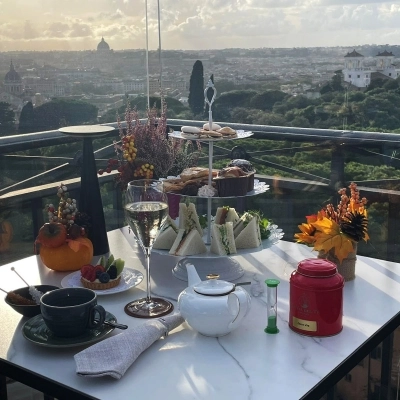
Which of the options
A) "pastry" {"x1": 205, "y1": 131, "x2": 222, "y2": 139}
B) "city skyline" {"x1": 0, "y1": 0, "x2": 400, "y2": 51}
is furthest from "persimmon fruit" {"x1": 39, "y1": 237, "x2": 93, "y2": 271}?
"city skyline" {"x1": 0, "y1": 0, "x2": 400, "y2": 51}

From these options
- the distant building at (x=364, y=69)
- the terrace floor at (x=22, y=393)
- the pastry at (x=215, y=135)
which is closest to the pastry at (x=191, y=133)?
the pastry at (x=215, y=135)

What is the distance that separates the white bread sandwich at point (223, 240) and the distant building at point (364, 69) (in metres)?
2.01

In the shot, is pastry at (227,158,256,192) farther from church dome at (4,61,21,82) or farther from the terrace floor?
church dome at (4,61,21,82)

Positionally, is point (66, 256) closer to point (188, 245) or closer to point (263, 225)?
point (188, 245)

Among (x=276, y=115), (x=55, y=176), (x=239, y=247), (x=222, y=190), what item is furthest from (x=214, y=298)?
(x=276, y=115)

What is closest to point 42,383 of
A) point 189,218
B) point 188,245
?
point 188,245

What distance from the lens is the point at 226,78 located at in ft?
11.5

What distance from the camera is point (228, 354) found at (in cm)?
121

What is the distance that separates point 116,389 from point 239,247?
0.65 m

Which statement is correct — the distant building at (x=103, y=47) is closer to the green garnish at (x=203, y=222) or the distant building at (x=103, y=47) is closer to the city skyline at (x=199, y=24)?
the city skyline at (x=199, y=24)

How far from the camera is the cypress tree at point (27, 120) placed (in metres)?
3.17

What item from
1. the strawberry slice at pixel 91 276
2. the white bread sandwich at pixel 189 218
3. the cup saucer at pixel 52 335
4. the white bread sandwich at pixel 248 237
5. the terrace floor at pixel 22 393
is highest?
the white bread sandwich at pixel 189 218

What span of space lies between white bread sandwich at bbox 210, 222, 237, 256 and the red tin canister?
32 centimetres

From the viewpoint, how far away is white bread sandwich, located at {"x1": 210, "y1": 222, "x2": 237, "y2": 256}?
1.59m
